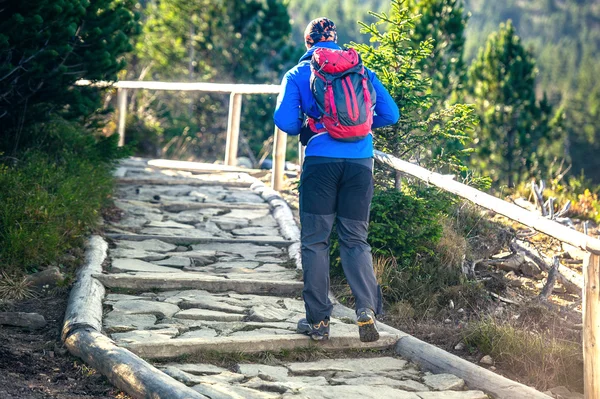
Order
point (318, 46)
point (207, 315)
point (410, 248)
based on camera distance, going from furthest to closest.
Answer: point (410, 248) < point (207, 315) < point (318, 46)

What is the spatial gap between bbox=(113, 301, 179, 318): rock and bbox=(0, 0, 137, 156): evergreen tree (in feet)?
8.42

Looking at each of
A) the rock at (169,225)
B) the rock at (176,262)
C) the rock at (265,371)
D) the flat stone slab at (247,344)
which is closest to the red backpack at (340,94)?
the flat stone slab at (247,344)

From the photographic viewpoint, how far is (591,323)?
4.27 m

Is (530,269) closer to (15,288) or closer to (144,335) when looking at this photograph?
(144,335)

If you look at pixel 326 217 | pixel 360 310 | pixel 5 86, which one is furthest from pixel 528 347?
pixel 5 86

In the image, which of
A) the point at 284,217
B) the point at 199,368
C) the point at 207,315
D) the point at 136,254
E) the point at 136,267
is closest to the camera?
the point at 199,368

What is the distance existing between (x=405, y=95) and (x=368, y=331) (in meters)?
2.49

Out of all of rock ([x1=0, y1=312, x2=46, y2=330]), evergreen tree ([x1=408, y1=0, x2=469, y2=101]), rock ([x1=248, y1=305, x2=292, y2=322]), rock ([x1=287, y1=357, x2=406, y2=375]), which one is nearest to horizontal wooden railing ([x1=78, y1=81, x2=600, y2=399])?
rock ([x1=287, y1=357, x2=406, y2=375])

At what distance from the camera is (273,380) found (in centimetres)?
461

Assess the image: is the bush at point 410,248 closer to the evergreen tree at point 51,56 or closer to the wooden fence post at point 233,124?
A: the evergreen tree at point 51,56

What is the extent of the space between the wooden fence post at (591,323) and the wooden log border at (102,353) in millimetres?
1993

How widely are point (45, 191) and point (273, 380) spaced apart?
3003 millimetres

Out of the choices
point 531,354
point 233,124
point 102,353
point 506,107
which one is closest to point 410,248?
point 531,354

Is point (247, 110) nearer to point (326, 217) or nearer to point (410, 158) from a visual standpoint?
point (410, 158)
